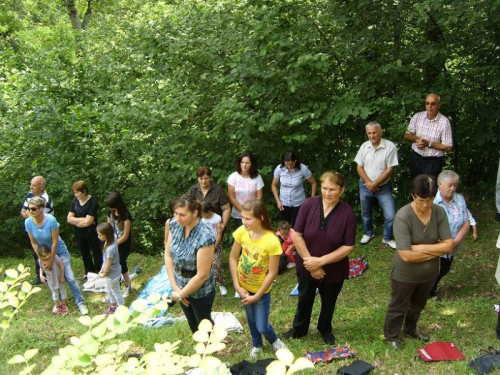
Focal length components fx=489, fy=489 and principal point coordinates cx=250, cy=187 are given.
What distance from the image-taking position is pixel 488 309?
16.6 ft

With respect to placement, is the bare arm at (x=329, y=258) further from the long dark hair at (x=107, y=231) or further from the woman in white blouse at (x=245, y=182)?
the long dark hair at (x=107, y=231)

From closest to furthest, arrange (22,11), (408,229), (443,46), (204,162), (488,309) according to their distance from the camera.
Answer: (408,229), (488,309), (443,46), (204,162), (22,11)

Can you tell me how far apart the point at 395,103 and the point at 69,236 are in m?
7.42

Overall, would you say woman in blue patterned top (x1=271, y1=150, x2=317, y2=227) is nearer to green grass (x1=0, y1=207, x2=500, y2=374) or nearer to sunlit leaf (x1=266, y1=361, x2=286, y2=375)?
green grass (x1=0, y1=207, x2=500, y2=374)

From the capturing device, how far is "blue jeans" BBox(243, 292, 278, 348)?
14.3 ft

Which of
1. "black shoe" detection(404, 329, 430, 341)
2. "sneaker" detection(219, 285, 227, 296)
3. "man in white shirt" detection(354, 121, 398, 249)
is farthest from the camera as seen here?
A: "sneaker" detection(219, 285, 227, 296)

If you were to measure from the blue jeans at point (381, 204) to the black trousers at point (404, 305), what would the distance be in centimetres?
240

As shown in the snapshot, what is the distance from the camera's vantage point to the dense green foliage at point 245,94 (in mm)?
7039

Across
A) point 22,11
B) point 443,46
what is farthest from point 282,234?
point 22,11

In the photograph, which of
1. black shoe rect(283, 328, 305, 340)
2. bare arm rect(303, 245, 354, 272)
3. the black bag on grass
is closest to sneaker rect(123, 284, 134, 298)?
black shoe rect(283, 328, 305, 340)

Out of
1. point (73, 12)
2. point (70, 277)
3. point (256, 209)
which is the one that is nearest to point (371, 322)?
point (256, 209)

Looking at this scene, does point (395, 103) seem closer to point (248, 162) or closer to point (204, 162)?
point (248, 162)

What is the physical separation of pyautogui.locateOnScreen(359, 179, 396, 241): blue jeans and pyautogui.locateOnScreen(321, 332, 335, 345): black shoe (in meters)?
2.60

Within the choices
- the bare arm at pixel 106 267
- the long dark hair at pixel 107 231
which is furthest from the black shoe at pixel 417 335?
the long dark hair at pixel 107 231
